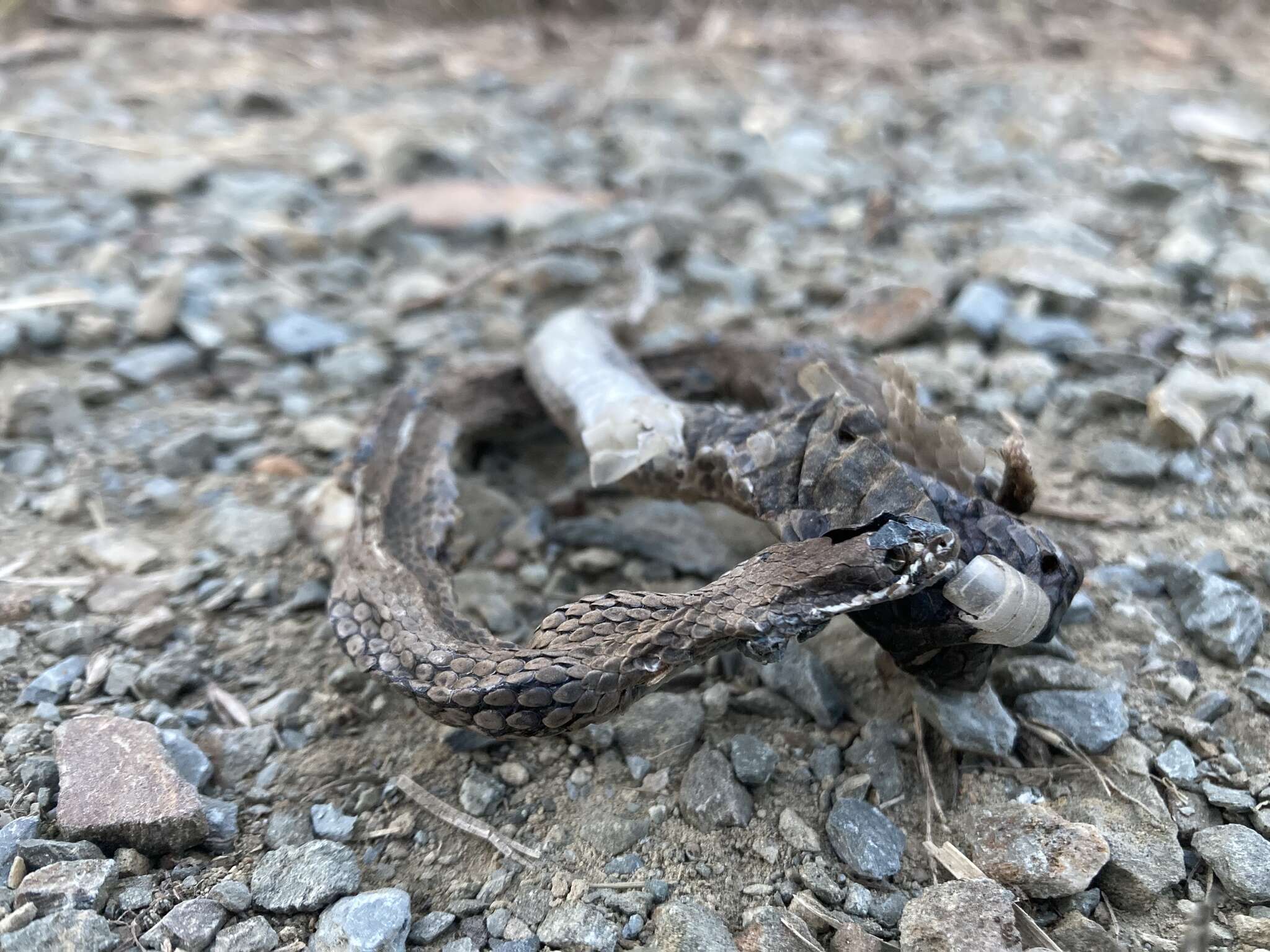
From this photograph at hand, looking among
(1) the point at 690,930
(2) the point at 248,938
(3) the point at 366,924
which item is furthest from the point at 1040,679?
(2) the point at 248,938

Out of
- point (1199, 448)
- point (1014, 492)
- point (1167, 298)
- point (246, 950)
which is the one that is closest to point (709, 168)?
point (1167, 298)

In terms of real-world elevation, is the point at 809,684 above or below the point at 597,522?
above

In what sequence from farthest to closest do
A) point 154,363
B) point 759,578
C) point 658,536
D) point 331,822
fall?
point 154,363
point 658,536
point 331,822
point 759,578

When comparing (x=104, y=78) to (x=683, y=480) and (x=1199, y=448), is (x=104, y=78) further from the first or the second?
(x=1199, y=448)

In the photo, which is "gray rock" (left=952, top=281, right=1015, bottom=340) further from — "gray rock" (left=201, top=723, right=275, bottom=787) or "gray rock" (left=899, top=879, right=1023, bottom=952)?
"gray rock" (left=201, top=723, right=275, bottom=787)

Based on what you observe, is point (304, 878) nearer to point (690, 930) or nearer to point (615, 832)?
point (615, 832)

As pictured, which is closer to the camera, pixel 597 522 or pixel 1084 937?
pixel 1084 937

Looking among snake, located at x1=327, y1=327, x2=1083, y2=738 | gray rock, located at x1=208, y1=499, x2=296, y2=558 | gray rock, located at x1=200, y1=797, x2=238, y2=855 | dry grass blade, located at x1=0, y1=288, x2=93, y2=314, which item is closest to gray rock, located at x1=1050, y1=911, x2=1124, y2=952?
snake, located at x1=327, y1=327, x2=1083, y2=738
